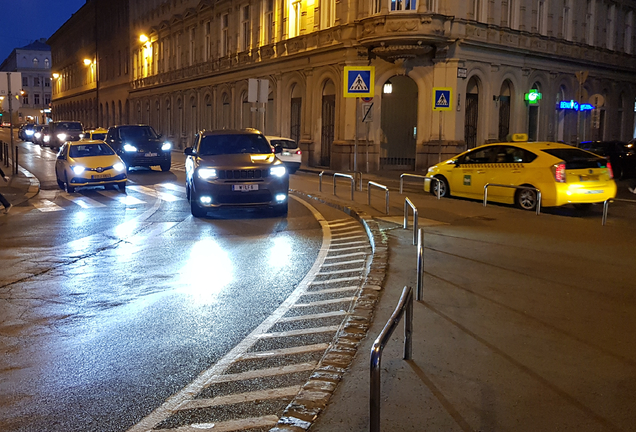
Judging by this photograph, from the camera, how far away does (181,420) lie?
178 inches

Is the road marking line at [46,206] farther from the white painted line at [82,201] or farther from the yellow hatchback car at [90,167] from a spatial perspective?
the yellow hatchback car at [90,167]

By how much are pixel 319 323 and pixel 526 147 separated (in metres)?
11.1

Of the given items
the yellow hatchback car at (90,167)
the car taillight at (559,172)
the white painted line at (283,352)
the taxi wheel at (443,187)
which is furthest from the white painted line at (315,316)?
the yellow hatchback car at (90,167)

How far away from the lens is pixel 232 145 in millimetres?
16000

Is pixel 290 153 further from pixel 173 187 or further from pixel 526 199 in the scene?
pixel 526 199

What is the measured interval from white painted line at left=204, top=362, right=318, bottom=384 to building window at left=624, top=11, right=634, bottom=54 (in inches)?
1801

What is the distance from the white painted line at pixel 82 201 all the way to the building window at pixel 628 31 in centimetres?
3793

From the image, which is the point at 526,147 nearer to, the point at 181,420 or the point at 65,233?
the point at 65,233

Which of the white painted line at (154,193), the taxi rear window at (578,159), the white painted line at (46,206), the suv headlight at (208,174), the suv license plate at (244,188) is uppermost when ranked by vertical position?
the taxi rear window at (578,159)

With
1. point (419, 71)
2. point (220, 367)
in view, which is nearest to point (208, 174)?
point (220, 367)

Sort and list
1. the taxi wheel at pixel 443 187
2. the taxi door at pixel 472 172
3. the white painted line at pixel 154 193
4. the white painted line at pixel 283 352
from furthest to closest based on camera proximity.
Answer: the white painted line at pixel 154 193
the taxi wheel at pixel 443 187
the taxi door at pixel 472 172
the white painted line at pixel 283 352

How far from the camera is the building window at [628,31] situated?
4500cm

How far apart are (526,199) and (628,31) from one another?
34.6 meters

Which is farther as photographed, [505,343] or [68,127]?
[68,127]
